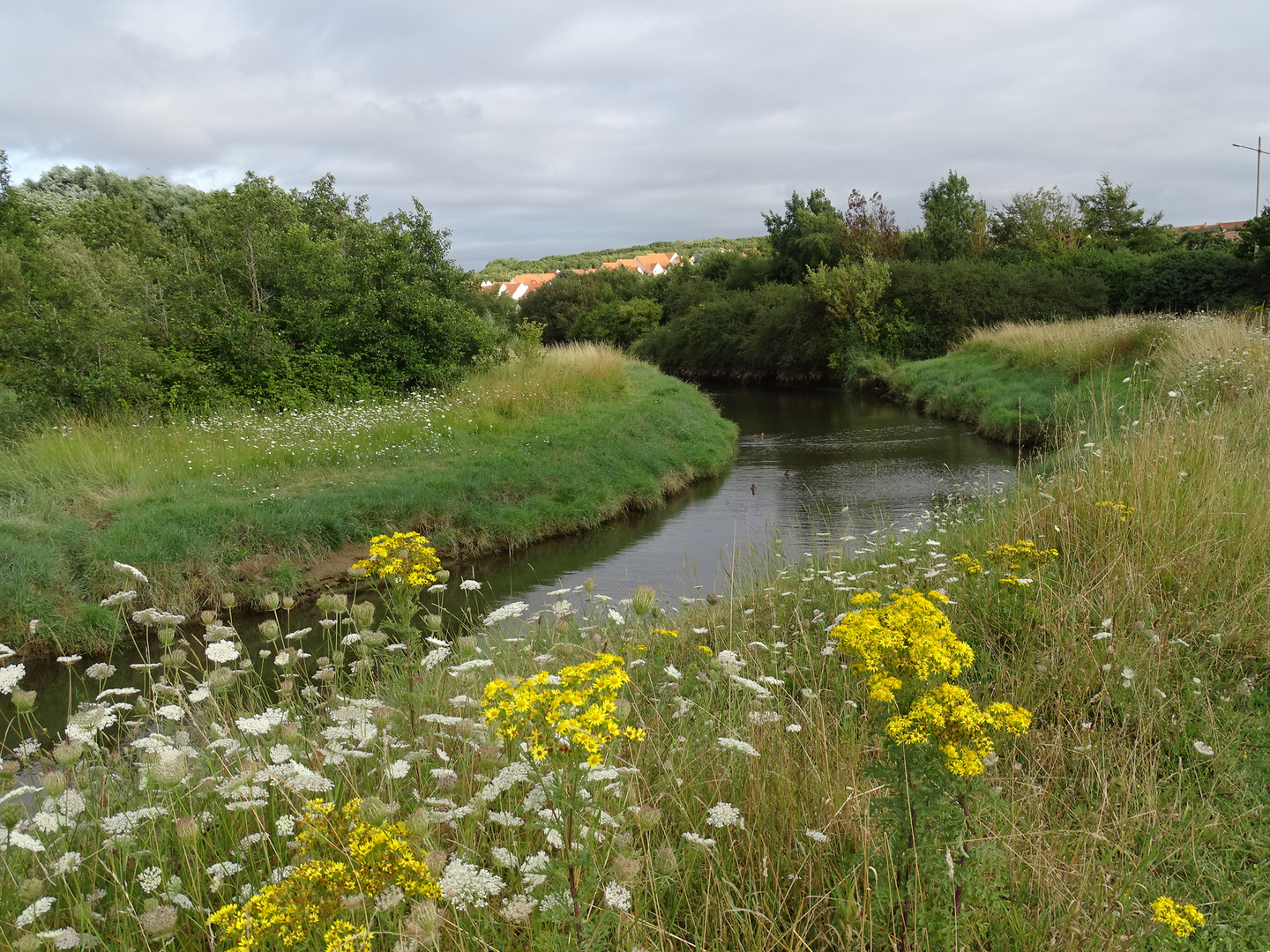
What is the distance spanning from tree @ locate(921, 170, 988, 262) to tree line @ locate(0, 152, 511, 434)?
2520 cm

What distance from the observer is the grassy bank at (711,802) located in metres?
1.60

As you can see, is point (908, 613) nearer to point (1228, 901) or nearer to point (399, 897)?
point (399, 897)

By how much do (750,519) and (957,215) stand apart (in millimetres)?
33213

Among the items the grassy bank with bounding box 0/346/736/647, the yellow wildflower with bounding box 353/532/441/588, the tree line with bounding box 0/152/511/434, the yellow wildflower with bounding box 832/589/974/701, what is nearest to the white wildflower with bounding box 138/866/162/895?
the yellow wildflower with bounding box 353/532/441/588

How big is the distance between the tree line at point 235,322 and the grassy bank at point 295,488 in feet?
3.29

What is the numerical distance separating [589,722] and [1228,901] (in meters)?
1.94

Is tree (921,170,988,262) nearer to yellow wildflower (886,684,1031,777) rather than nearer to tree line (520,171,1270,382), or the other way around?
tree line (520,171,1270,382)

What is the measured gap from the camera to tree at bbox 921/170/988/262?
35469 millimetres

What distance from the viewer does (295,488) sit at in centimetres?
1030

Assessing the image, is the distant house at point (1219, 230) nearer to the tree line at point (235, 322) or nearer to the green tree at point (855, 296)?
the green tree at point (855, 296)

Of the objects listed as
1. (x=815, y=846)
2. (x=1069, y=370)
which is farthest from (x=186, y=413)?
(x=1069, y=370)

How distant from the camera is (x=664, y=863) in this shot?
5.41ft

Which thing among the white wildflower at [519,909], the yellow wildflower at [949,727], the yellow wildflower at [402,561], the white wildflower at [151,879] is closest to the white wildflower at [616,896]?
the white wildflower at [519,909]

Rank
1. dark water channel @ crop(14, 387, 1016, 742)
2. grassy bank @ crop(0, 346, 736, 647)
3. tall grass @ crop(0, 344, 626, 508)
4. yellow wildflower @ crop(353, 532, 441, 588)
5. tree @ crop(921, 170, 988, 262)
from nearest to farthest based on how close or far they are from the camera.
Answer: yellow wildflower @ crop(353, 532, 441, 588) → dark water channel @ crop(14, 387, 1016, 742) → grassy bank @ crop(0, 346, 736, 647) → tall grass @ crop(0, 344, 626, 508) → tree @ crop(921, 170, 988, 262)
